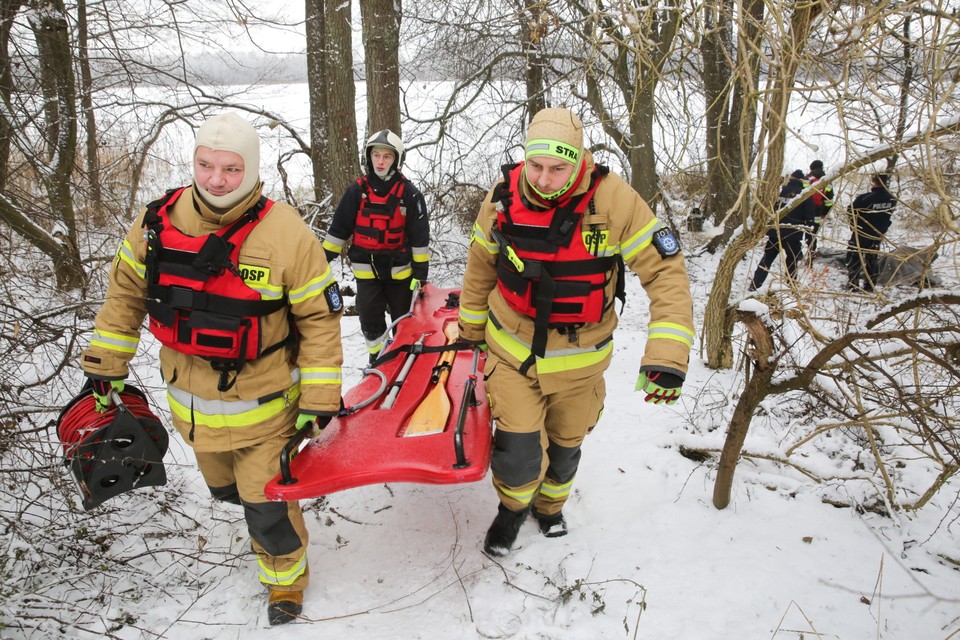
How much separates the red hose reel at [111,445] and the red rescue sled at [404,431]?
0.58 m

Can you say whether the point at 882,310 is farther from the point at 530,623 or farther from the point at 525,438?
the point at 530,623

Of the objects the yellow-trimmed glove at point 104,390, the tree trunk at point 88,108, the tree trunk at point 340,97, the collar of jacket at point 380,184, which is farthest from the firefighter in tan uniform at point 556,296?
the tree trunk at point 340,97

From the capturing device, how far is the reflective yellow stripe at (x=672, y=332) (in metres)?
2.33

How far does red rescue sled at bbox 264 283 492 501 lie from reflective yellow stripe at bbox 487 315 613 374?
336 mm

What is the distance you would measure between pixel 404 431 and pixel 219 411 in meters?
0.85

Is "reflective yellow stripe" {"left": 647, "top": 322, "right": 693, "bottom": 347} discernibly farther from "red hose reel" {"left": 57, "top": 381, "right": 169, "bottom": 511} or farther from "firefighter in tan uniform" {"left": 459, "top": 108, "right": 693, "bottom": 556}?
"red hose reel" {"left": 57, "top": 381, "right": 169, "bottom": 511}

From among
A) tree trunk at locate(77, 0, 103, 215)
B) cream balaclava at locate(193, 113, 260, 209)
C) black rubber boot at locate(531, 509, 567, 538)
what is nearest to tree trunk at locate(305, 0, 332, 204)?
tree trunk at locate(77, 0, 103, 215)

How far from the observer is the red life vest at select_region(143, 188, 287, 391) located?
7.23 feet

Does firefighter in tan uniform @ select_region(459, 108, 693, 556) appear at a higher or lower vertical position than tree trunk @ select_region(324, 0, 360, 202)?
lower

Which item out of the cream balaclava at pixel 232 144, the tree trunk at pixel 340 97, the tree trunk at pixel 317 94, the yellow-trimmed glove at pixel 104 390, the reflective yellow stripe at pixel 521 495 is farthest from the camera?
the tree trunk at pixel 317 94

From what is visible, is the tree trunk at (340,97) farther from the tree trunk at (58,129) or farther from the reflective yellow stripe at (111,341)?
the reflective yellow stripe at (111,341)

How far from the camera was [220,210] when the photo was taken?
2262 mm

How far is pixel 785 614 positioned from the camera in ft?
7.85

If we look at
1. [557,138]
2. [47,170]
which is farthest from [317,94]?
[557,138]
